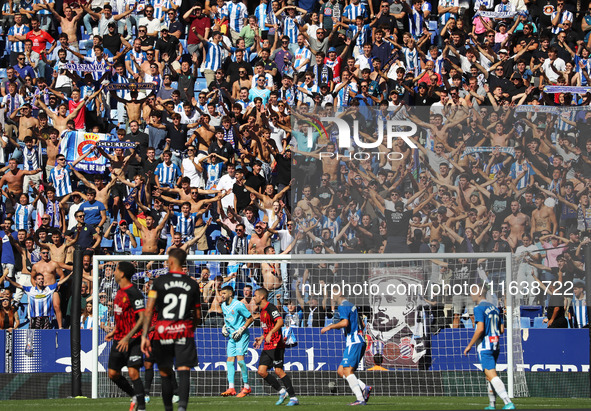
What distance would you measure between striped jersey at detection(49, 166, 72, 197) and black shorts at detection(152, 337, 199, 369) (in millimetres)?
11619

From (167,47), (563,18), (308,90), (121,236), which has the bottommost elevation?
(121,236)

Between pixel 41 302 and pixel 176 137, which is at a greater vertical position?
pixel 176 137

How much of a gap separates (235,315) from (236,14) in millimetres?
11166

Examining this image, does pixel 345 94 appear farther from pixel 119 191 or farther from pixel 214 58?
pixel 119 191

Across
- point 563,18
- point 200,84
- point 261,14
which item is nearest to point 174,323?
point 200,84

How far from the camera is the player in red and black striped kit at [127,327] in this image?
11.4m

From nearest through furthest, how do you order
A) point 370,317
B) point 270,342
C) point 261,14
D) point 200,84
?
point 270,342, point 370,317, point 200,84, point 261,14

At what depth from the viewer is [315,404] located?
14164 mm

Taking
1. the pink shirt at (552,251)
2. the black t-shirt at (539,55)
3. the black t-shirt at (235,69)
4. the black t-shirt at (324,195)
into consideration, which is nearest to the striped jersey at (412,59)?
the black t-shirt at (539,55)

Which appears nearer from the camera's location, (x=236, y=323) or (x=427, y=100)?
(x=236, y=323)

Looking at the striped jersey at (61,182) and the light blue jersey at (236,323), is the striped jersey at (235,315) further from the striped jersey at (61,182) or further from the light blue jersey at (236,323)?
the striped jersey at (61,182)

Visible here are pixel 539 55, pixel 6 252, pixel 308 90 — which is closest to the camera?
pixel 6 252

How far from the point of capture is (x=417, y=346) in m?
16.7

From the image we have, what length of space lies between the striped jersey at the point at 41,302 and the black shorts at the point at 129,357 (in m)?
6.98
